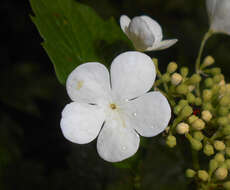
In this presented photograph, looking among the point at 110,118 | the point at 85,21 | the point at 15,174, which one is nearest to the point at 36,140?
the point at 15,174

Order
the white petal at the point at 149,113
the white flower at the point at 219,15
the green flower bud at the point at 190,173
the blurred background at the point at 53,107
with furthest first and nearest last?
1. the blurred background at the point at 53,107
2. the white flower at the point at 219,15
3. the green flower bud at the point at 190,173
4. the white petal at the point at 149,113

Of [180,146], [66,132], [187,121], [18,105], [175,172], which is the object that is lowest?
[175,172]

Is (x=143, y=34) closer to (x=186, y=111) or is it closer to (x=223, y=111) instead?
(x=186, y=111)

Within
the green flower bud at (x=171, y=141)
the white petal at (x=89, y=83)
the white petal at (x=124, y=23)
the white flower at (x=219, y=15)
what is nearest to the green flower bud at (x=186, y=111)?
the green flower bud at (x=171, y=141)

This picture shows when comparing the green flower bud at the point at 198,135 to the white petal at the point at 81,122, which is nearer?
the white petal at the point at 81,122

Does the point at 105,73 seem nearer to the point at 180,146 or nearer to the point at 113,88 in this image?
the point at 113,88

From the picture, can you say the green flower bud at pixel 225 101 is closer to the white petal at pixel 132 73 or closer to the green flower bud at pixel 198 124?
the green flower bud at pixel 198 124

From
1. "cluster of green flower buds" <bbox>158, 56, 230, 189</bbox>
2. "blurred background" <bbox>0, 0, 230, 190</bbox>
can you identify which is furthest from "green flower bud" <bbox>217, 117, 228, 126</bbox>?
"blurred background" <bbox>0, 0, 230, 190</bbox>
